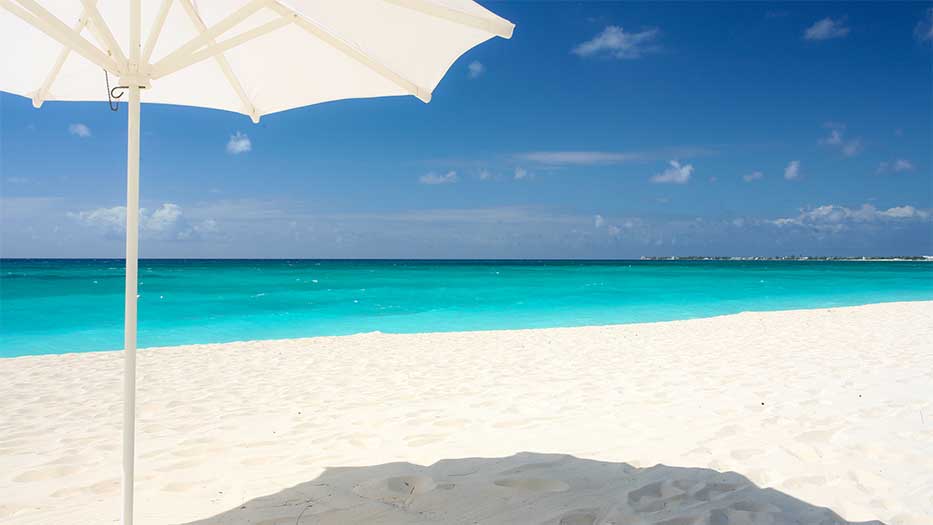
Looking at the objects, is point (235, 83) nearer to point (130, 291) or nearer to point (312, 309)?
point (130, 291)

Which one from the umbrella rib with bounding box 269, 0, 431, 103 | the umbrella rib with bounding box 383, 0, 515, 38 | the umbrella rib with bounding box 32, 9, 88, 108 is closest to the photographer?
the umbrella rib with bounding box 383, 0, 515, 38

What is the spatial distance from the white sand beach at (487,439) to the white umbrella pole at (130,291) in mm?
505

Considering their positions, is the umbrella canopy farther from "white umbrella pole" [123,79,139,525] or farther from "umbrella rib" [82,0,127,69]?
"white umbrella pole" [123,79,139,525]

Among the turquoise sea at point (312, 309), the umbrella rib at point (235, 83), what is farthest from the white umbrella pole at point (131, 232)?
the turquoise sea at point (312, 309)

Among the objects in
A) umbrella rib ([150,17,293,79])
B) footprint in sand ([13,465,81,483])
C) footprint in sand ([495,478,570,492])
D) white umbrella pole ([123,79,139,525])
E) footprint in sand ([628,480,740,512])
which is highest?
umbrella rib ([150,17,293,79])

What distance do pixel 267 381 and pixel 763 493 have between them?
15.9 feet

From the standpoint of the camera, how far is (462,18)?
234 cm

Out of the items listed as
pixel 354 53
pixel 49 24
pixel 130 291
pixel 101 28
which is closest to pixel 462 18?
pixel 354 53

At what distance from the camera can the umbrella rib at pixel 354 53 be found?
256 centimetres

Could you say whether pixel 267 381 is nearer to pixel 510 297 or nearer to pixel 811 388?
pixel 811 388

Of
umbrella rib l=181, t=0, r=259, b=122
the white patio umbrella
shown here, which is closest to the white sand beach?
the white patio umbrella

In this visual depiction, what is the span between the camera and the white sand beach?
277 centimetres

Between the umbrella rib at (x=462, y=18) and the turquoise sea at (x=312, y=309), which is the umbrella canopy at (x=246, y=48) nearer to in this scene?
the umbrella rib at (x=462, y=18)

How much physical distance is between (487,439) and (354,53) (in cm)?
248
